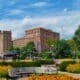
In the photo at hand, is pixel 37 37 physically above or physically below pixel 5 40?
above

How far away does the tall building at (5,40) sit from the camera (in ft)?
504

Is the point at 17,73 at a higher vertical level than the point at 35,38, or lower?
lower

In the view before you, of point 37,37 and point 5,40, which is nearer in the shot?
point 37,37

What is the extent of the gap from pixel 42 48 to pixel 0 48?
22202 millimetres

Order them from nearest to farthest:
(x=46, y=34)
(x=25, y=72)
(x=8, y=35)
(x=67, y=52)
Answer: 1. (x=25, y=72)
2. (x=67, y=52)
3. (x=46, y=34)
4. (x=8, y=35)

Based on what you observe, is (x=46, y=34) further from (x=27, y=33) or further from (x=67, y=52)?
(x=67, y=52)

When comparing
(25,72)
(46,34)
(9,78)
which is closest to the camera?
(9,78)

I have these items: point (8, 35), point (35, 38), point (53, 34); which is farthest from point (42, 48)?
point (8, 35)

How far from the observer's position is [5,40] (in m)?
159

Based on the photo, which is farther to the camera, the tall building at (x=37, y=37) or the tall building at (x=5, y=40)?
the tall building at (x=5, y=40)

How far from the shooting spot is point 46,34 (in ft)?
496

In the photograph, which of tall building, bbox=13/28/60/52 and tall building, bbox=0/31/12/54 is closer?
tall building, bbox=13/28/60/52

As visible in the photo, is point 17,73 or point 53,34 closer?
point 17,73

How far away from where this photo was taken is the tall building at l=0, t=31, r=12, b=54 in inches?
6048
